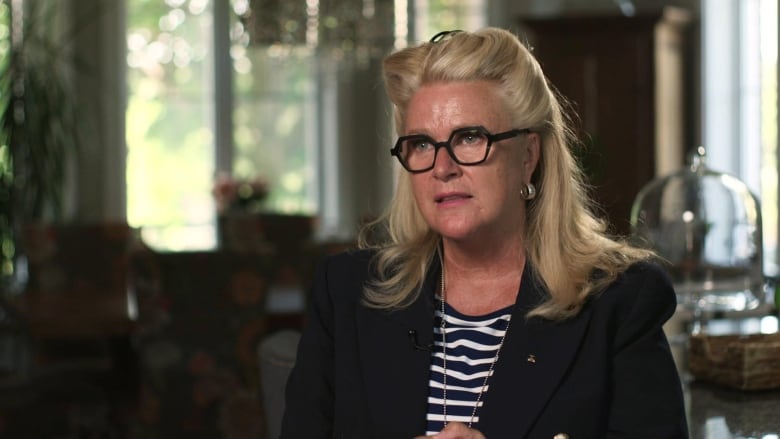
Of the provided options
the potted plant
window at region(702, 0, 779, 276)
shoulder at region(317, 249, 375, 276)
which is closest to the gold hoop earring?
shoulder at region(317, 249, 375, 276)

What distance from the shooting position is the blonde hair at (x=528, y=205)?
1.88 m

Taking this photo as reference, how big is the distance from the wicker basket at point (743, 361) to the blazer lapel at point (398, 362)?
49 centimetres

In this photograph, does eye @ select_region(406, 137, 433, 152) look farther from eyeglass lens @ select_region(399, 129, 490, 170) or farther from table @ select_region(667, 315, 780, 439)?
table @ select_region(667, 315, 780, 439)

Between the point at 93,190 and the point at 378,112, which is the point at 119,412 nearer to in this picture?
the point at 93,190

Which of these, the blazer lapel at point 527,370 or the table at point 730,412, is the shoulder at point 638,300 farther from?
the table at point 730,412

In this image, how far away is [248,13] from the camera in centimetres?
633

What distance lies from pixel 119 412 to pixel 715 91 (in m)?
4.42

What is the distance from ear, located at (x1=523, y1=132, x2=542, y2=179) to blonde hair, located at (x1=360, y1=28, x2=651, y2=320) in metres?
0.01

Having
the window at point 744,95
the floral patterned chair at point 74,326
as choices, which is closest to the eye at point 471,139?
the floral patterned chair at point 74,326

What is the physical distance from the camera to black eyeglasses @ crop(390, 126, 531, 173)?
6.13 ft

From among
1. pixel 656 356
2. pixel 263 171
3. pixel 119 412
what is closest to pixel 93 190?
pixel 263 171

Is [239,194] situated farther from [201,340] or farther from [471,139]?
[471,139]

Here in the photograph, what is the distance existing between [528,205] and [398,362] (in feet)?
1.10

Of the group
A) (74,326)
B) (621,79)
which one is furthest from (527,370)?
(621,79)
